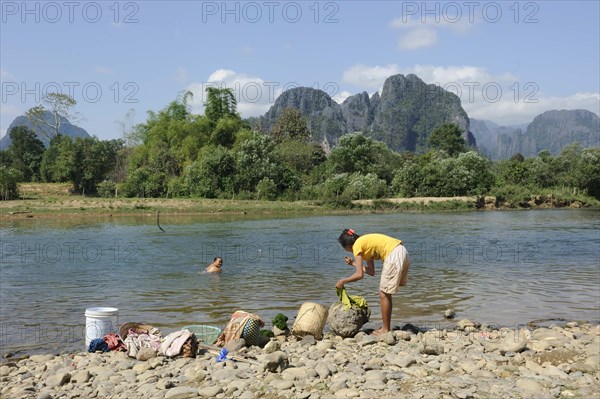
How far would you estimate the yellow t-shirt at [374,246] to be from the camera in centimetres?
905

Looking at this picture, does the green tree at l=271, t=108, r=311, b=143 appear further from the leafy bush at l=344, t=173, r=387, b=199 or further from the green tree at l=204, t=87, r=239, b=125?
the leafy bush at l=344, t=173, r=387, b=199

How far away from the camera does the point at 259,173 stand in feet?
171

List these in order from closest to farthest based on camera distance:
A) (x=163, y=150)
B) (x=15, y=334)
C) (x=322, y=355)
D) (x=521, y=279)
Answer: (x=322, y=355) < (x=15, y=334) < (x=521, y=279) < (x=163, y=150)

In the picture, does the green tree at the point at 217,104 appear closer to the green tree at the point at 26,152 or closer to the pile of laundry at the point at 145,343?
the green tree at the point at 26,152

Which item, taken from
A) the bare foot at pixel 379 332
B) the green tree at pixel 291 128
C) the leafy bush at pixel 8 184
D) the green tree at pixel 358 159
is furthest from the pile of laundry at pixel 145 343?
the green tree at pixel 291 128

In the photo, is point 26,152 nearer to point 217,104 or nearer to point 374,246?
point 217,104

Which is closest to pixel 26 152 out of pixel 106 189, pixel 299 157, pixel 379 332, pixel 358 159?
pixel 106 189

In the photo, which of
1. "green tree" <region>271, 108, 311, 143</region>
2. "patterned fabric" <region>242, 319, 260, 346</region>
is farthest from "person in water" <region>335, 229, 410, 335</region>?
"green tree" <region>271, 108, 311, 143</region>

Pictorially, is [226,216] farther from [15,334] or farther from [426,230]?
[15,334]

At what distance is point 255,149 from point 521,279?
1591 inches

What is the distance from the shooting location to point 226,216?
40156mm

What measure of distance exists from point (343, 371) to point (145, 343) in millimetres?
2994

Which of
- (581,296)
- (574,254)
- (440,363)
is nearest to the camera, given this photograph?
(440,363)

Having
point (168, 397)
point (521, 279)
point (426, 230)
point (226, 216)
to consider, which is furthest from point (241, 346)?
point (226, 216)
